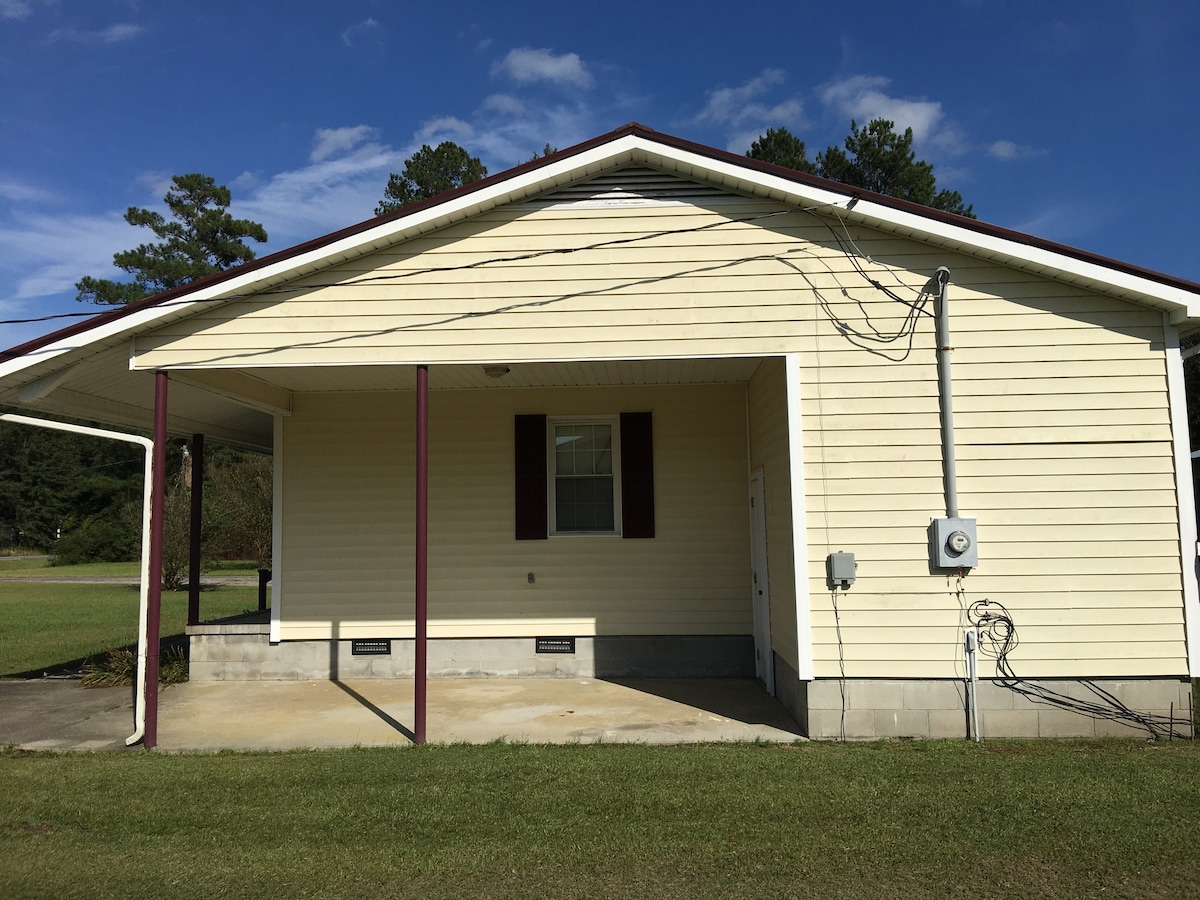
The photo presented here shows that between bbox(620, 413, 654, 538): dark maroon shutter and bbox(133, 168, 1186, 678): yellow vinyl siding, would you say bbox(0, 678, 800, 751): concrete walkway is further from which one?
bbox(620, 413, 654, 538): dark maroon shutter

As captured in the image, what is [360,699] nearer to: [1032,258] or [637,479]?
[637,479]

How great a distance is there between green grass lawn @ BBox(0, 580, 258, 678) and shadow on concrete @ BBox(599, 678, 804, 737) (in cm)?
734

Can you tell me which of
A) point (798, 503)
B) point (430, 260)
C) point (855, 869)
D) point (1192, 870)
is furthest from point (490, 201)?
point (1192, 870)

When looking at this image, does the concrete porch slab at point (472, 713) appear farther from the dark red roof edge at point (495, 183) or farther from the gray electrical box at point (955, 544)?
the dark red roof edge at point (495, 183)

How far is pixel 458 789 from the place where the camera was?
18.0 feet

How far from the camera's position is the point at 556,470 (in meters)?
10.0

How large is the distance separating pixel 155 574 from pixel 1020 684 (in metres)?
6.98

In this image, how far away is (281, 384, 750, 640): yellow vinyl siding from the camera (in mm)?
9672

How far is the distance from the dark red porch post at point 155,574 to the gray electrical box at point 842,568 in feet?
17.4

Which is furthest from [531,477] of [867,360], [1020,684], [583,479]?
[1020,684]

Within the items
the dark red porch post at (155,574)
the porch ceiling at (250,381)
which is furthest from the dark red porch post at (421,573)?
the dark red porch post at (155,574)

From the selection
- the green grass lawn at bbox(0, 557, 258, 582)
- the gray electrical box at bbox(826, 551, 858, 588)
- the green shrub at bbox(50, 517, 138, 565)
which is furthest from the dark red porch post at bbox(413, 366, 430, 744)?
the green shrub at bbox(50, 517, 138, 565)

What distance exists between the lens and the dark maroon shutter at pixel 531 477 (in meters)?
9.78

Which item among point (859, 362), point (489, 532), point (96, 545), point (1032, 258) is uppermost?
point (1032, 258)
